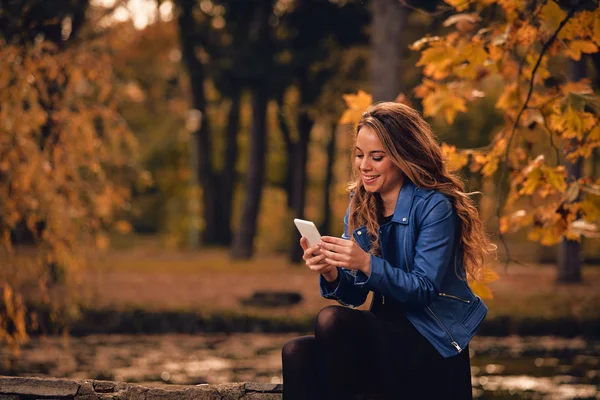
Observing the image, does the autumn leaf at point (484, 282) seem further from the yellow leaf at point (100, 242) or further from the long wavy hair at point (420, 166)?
the yellow leaf at point (100, 242)

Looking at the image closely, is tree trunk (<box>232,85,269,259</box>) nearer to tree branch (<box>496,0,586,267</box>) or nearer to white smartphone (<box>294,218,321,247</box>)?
tree branch (<box>496,0,586,267</box>)

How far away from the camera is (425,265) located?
3.69 metres

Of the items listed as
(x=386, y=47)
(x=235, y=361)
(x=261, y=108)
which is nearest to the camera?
(x=235, y=361)

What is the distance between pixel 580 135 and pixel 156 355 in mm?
6239

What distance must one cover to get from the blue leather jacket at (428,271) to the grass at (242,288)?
488 centimetres

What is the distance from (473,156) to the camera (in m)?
5.64

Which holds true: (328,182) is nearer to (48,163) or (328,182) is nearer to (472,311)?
(48,163)

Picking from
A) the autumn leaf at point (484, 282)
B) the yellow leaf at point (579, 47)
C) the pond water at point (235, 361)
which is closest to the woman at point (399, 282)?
the autumn leaf at point (484, 282)

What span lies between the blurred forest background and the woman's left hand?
137cm

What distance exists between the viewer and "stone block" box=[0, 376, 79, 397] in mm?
4250

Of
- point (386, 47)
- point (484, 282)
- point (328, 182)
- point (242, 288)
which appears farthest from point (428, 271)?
point (328, 182)

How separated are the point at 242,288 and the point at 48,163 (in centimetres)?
873

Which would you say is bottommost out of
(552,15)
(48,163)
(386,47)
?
(48,163)

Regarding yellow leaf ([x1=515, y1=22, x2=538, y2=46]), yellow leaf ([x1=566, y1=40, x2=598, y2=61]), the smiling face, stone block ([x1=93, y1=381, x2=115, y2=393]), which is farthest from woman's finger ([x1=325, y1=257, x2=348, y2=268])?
yellow leaf ([x1=566, y1=40, x2=598, y2=61])
